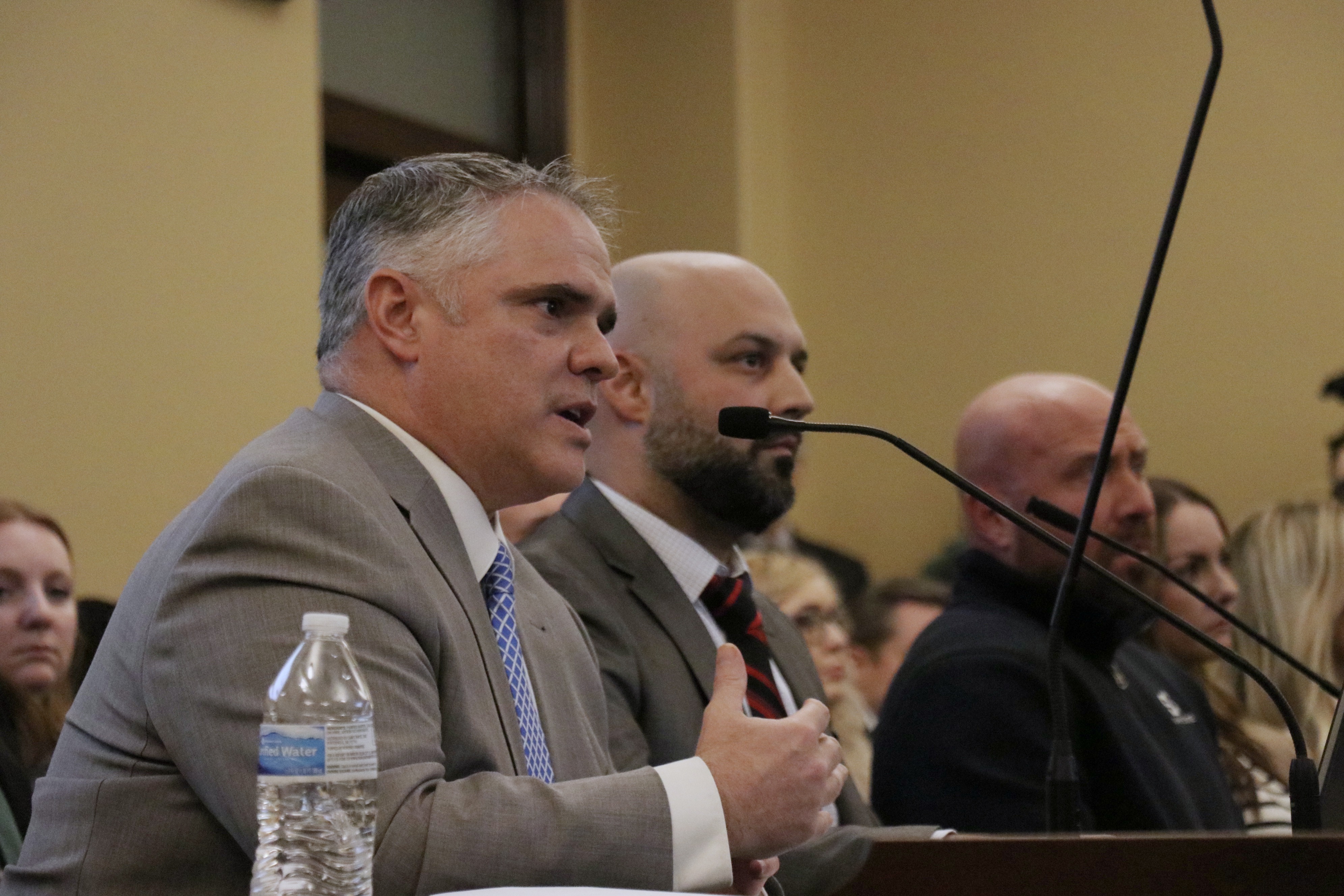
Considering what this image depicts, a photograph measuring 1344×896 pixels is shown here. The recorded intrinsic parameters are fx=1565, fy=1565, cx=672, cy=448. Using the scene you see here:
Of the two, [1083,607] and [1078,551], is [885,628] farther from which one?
[1078,551]

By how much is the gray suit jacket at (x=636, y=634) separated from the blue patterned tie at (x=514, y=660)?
1.31 feet

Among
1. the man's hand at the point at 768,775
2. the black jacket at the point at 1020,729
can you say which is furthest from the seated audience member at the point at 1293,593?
the man's hand at the point at 768,775

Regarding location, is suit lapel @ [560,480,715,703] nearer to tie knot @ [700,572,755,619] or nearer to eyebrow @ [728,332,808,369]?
tie knot @ [700,572,755,619]

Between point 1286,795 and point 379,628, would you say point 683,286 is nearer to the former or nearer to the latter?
point 379,628

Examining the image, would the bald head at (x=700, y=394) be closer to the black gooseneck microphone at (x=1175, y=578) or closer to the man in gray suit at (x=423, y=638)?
the black gooseneck microphone at (x=1175, y=578)

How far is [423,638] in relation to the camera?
4.66ft

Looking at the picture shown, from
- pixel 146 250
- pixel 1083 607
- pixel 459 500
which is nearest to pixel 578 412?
pixel 459 500

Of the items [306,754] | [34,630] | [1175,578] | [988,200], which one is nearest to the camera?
[306,754]

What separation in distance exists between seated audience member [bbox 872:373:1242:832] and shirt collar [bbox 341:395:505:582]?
1014 mm

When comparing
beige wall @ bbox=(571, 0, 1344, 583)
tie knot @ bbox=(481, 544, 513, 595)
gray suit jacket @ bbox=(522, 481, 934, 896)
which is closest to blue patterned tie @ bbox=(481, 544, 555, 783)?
tie knot @ bbox=(481, 544, 513, 595)

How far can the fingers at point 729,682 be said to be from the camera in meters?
1.42

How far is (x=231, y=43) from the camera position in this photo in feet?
12.9

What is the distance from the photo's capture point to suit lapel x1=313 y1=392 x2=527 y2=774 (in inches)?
60.5

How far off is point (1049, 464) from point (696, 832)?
1739 millimetres
